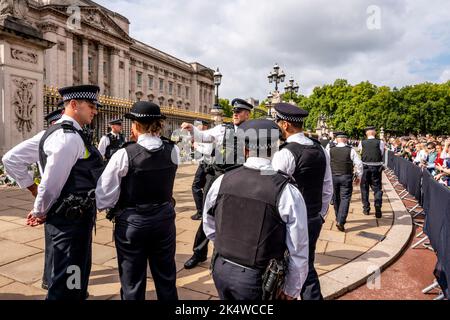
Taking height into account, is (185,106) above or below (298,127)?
above

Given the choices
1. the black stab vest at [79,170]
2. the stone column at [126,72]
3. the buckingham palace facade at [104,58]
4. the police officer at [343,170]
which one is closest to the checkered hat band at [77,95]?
the black stab vest at [79,170]

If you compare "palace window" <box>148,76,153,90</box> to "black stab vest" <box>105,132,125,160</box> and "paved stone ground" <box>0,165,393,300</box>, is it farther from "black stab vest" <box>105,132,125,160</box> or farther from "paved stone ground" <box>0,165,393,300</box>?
"paved stone ground" <box>0,165,393,300</box>

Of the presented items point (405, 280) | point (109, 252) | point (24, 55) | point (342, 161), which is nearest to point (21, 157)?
point (109, 252)

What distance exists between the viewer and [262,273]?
2.13m

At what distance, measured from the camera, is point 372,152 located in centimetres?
799

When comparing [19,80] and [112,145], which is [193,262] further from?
[19,80]

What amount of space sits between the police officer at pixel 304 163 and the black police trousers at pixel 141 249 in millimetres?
1300

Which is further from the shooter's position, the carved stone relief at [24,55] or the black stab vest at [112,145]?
the carved stone relief at [24,55]

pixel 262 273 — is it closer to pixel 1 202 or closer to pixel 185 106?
pixel 1 202

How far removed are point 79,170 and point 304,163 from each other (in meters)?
2.19

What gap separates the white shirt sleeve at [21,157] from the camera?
9.64ft

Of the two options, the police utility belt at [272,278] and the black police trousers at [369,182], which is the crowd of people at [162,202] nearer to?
the police utility belt at [272,278]
